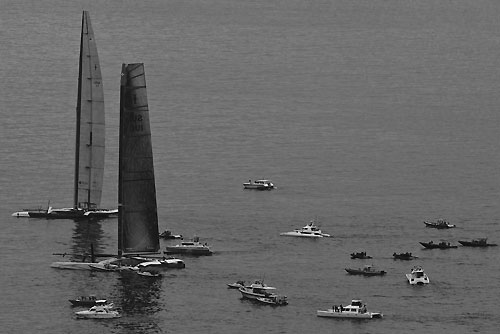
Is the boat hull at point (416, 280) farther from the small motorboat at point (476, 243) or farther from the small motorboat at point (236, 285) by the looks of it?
the small motorboat at point (476, 243)

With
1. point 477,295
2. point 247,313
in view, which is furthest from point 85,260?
point 477,295

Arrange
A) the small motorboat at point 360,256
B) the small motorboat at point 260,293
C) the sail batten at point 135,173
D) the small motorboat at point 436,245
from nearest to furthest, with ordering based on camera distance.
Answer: the small motorboat at point 260,293
the small motorboat at point 360,256
the sail batten at point 135,173
the small motorboat at point 436,245

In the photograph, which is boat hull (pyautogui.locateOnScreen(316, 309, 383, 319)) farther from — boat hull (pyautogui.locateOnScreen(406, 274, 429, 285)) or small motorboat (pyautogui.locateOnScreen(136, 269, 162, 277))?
small motorboat (pyautogui.locateOnScreen(136, 269, 162, 277))

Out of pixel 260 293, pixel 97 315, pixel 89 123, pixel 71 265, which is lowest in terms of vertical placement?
pixel 97 315

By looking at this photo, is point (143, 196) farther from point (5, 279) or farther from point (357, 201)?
point (357, 201)

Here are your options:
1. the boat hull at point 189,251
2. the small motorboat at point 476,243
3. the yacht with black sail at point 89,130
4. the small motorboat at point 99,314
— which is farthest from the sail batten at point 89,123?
the small motorboat at point 99,314

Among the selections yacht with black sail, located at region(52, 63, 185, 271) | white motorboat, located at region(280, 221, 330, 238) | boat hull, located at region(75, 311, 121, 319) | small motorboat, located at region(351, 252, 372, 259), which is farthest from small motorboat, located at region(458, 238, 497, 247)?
boat hull, located at region(75, 311, 121, 319)

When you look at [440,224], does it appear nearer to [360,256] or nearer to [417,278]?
[360,256]

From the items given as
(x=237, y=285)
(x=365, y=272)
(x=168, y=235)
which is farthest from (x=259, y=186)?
(x=237, y=285)
